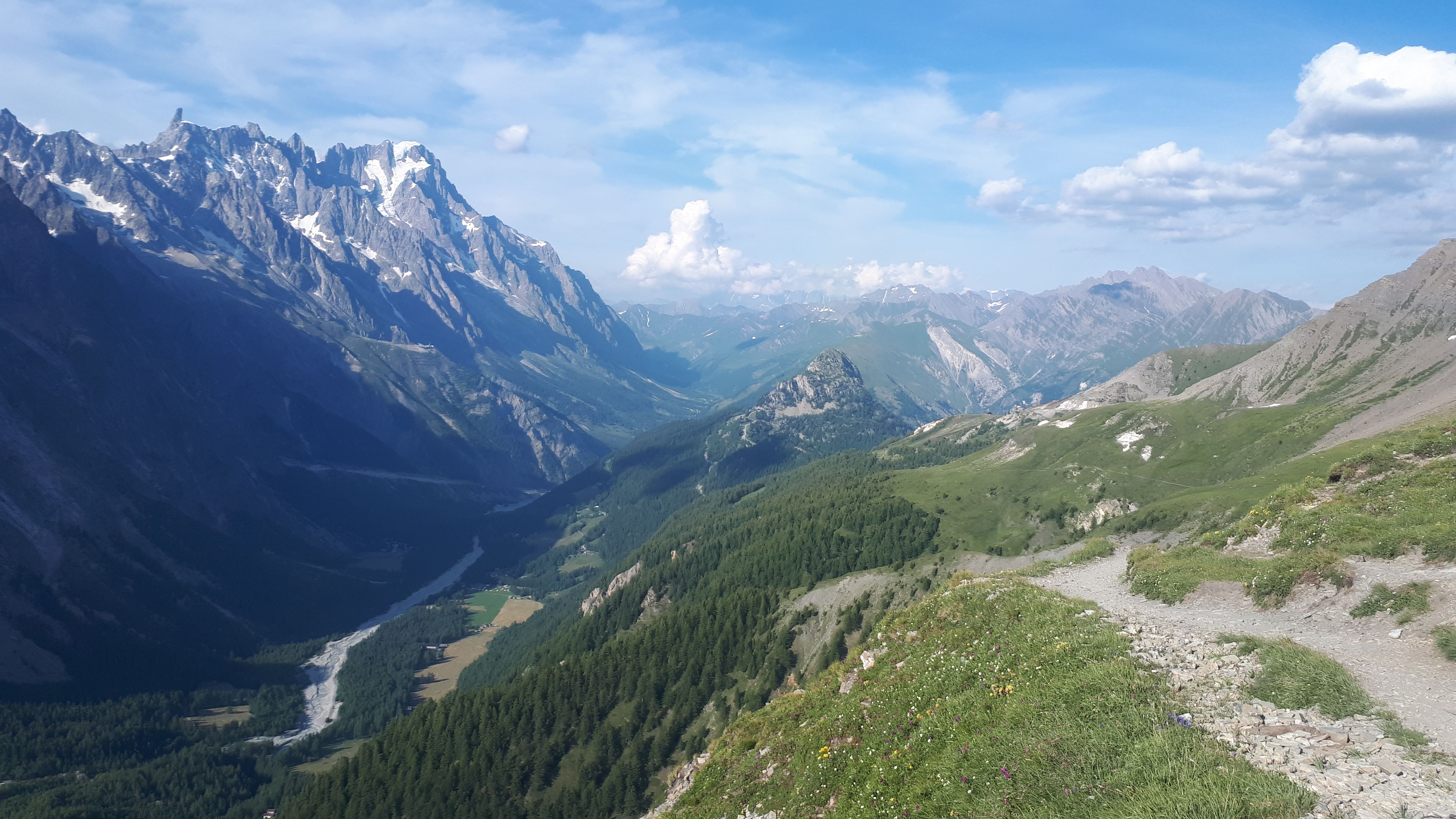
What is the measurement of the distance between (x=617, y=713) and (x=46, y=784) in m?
143

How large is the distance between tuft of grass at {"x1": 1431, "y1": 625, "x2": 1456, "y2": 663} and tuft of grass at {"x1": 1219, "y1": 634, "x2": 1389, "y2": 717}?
4.07 metres

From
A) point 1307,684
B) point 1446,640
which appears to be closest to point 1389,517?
point 1446,640

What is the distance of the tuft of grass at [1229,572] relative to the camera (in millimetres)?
39188

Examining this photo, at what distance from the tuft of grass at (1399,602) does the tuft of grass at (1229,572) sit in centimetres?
275

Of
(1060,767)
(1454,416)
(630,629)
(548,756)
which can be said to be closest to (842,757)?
(1060,767)

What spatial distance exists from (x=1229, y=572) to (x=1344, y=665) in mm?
17552

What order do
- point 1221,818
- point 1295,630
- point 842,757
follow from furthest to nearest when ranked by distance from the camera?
point 1295,630, point 842,757, point 1221,818

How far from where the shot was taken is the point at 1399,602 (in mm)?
33188

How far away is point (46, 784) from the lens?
153 m

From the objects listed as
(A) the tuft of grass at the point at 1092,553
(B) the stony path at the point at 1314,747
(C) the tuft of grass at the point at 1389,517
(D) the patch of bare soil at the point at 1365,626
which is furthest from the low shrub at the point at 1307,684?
(A) the tuft of grass at the point at 1092,553

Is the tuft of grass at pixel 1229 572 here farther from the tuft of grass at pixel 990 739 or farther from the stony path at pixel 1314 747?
the stony path at pixel 1314 747

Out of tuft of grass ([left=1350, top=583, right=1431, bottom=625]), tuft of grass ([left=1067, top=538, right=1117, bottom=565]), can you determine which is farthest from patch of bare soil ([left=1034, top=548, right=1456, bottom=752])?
tuft of grass ([left=1067, top=538, right=1117, bottom=565])

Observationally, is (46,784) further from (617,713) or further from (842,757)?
(842,757)

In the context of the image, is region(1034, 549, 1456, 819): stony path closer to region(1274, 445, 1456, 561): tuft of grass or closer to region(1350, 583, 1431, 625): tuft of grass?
region(1350, 583, 1431, 625): tuft of grass
